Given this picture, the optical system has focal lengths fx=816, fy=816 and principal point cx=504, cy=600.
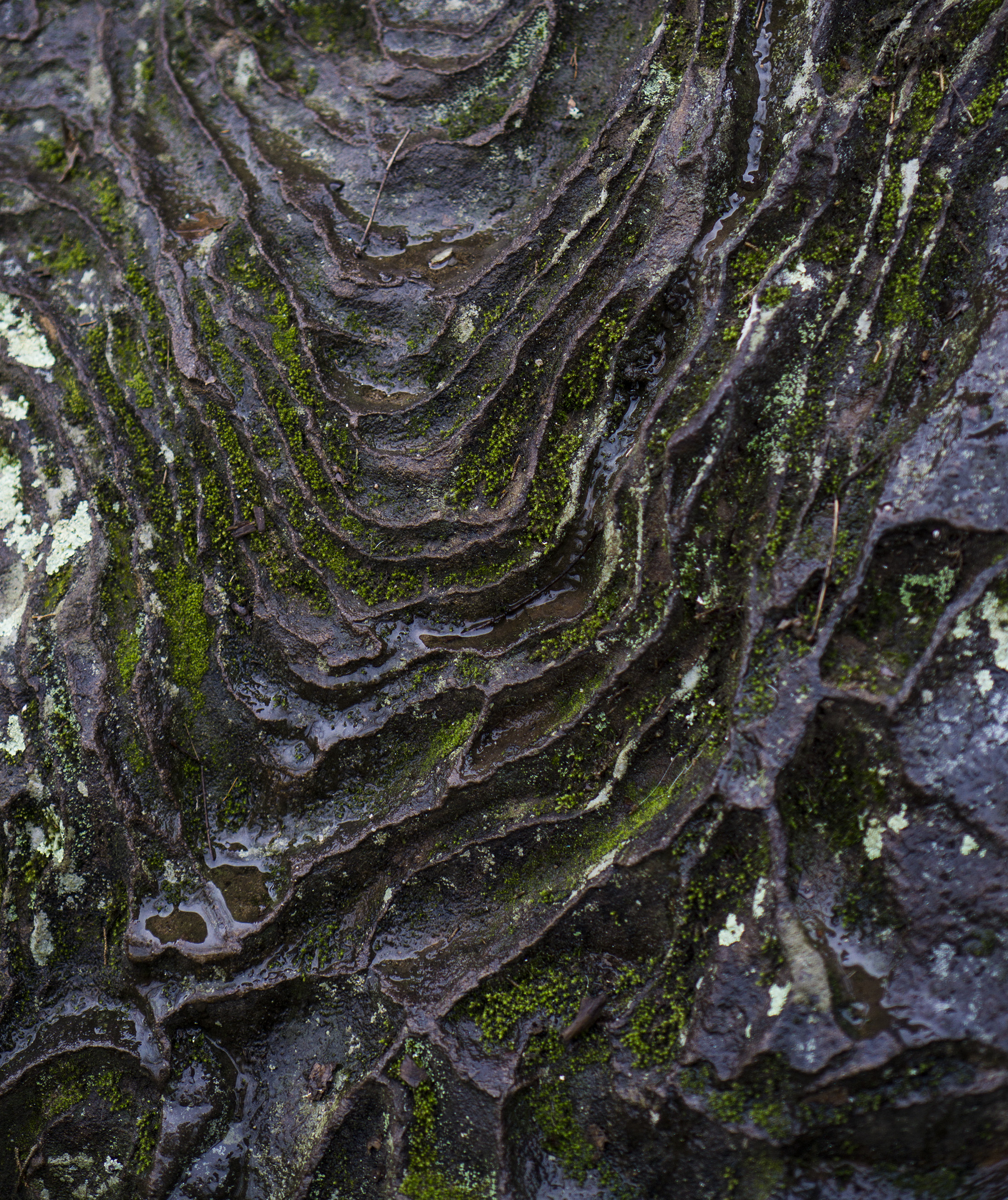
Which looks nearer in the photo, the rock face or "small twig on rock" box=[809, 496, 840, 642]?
the rock face

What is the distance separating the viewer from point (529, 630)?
4625 millimetres

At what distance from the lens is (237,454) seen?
16.0 feet

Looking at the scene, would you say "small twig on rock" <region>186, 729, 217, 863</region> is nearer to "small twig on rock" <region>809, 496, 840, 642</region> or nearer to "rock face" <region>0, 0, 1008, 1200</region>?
"rock face" <region>0, 0, 1008, 1200</region>

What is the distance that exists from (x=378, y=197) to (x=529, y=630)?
3.02 meters

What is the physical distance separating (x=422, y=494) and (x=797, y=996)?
10.5 ft

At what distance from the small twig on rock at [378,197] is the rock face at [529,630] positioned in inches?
0.9

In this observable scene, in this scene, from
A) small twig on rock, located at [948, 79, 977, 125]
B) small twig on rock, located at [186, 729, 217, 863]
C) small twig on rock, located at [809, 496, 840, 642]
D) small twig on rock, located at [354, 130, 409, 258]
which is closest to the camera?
small twig on rock, located at [809, 496, 840, 642]

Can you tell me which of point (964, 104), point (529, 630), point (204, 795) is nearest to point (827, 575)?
point (529, 630)

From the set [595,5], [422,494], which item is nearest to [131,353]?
[422,494]

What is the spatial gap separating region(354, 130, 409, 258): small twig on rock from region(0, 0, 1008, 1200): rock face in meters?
0.02

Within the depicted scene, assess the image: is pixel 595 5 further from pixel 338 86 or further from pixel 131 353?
pixel 131 353

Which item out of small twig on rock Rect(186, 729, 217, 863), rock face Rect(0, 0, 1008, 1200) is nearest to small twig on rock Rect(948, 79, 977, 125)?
rock face Rect(0, 0, 1008, 1200)

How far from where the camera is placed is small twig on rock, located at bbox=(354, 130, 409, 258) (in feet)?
17.2

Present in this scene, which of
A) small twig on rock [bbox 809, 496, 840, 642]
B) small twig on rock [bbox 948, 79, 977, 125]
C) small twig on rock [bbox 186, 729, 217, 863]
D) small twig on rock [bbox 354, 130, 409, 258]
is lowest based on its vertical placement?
small twig on rock [bbox 186, 729, 217, 863]
